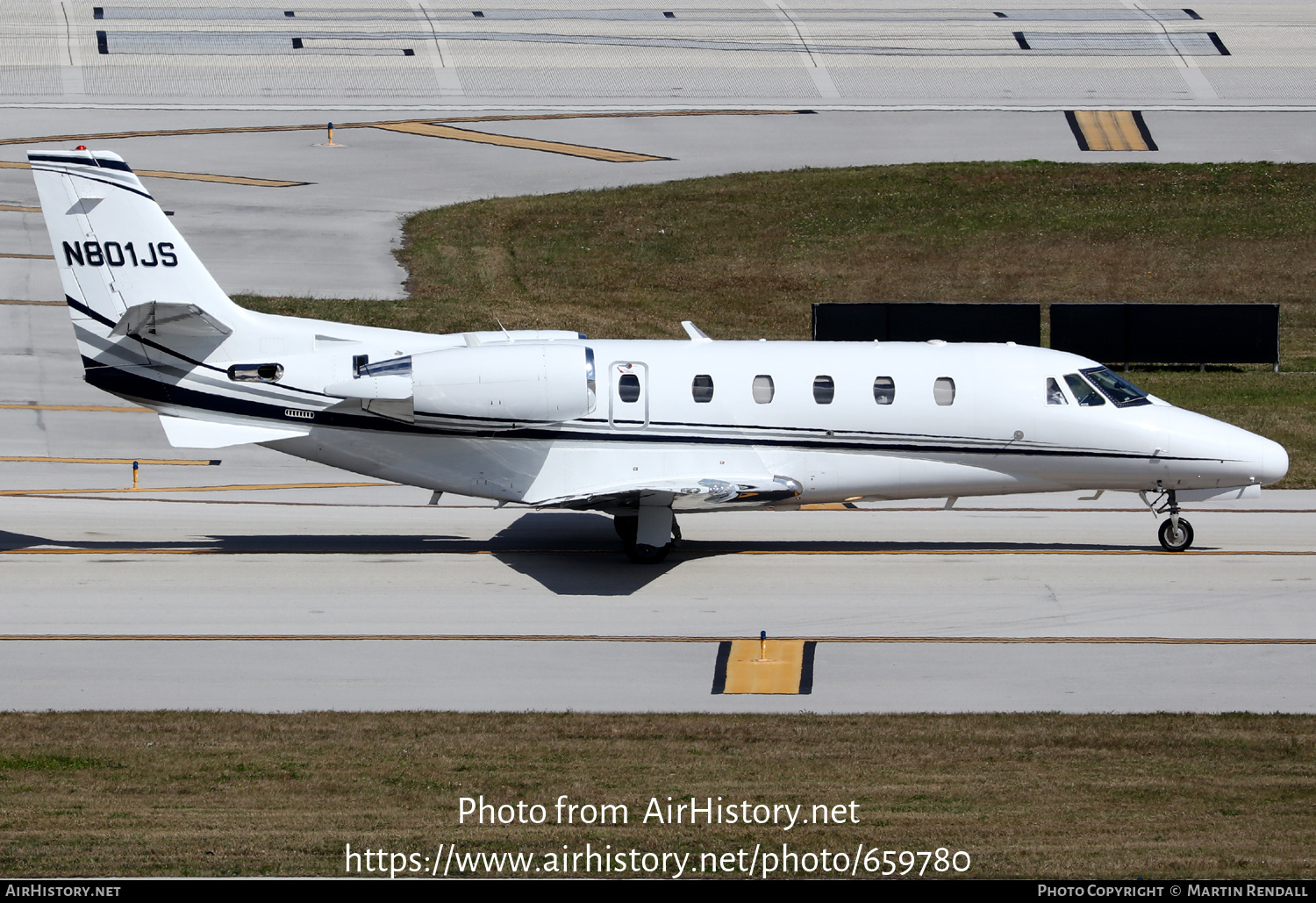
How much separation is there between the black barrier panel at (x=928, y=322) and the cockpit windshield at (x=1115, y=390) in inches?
540

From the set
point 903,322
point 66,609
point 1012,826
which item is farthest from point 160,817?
point 903,322

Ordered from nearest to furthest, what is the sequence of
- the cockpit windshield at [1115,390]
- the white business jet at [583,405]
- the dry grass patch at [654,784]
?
1. the dry grass patch at [654,784]
2. the white business jet at [583,405]
3. the cockpit windshield at [1115,390]

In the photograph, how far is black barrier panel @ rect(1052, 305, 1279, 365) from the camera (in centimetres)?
3647

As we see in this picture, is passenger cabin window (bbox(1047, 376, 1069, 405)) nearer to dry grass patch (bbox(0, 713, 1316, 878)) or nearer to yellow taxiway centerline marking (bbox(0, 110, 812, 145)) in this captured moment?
dry grass patch (bbox(0, 713, 1316, 878))

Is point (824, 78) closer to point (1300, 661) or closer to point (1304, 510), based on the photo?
point (1304, 510)

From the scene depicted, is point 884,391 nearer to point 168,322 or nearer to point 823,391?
point 823,391

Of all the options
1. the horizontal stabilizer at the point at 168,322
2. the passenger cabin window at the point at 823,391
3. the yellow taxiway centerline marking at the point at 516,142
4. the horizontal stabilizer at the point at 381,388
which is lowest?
the passenger cabin window at the point at 823,391

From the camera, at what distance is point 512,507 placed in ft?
80.3

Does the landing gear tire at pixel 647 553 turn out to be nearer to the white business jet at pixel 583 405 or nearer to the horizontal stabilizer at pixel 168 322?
the white business jet at pixel 583 405

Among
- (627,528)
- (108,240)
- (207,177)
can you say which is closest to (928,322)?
(627,528)

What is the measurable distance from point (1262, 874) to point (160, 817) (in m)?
8.37

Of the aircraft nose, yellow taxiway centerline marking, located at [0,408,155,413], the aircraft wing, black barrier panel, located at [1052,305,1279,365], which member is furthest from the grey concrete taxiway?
black barrier panel, located at [1052,305,1279,365]

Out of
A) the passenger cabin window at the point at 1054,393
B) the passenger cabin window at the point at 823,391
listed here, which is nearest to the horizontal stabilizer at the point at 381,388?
the passenger cabin window at the point at 823,391

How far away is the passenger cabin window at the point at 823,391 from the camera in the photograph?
21.8 meters
